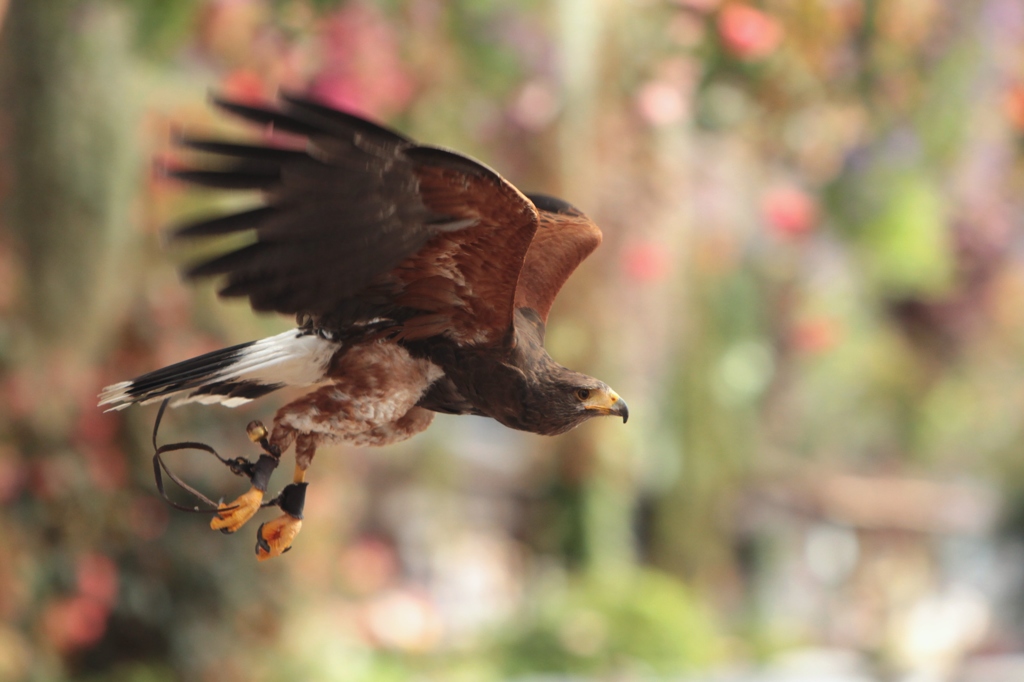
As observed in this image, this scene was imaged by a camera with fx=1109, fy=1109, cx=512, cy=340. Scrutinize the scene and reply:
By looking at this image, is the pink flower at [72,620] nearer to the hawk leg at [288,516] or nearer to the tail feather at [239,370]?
the tail feather at [239,370]

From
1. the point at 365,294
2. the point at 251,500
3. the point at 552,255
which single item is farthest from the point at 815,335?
the point at 251,500

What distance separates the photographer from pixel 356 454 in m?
5.14

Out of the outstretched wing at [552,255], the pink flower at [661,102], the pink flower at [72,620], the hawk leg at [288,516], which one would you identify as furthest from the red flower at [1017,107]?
the pink flower at [72,620]

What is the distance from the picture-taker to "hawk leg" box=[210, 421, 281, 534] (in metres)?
1.22

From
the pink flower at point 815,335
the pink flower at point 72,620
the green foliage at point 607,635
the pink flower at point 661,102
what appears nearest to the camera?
the pink flower at point 72,620

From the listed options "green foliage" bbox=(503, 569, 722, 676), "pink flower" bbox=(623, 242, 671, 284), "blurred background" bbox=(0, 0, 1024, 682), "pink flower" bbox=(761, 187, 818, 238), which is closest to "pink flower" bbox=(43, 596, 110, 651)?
"blurred background" bbox=(0, 0, 1024, 682)

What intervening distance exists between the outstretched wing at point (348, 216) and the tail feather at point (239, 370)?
8 centimetres

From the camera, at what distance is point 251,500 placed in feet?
4.03

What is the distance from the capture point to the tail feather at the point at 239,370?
1.29 m

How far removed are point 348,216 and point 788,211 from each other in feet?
12.9

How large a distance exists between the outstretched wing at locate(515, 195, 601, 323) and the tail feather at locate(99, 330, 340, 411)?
1.11ft

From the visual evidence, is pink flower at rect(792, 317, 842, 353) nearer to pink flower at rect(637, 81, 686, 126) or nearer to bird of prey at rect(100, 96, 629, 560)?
pink flower at rect(637, 81, 686, 126)

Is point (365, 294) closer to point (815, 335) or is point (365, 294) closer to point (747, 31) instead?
point (747, 31)

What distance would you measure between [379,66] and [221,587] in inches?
74.0
